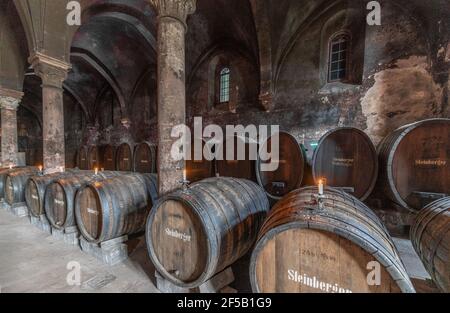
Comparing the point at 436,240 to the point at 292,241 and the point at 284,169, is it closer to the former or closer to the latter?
the point at 292,241

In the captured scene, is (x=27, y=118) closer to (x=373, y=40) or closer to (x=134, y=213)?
(x=134, y=213)

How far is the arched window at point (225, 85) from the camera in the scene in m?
Result: 7.82

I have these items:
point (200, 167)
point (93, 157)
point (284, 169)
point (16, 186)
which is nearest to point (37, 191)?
point (16, 186)

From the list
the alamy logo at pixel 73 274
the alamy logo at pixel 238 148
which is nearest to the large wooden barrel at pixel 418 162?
the alamy logo at pixel 238 148

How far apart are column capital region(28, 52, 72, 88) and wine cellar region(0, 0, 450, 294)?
45mm

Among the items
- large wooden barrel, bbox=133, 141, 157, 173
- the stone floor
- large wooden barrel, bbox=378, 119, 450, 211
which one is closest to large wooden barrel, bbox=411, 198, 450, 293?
the stone floor

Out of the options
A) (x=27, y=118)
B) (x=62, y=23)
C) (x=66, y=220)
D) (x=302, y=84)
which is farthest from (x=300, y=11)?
(x=27, y=118)

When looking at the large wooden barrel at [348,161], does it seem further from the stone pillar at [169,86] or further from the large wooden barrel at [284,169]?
the stone pillar at [169,86]

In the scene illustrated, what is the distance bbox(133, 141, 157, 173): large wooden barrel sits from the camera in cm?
741

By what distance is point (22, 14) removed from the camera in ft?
18.7

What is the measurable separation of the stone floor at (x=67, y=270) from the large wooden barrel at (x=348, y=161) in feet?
4.37

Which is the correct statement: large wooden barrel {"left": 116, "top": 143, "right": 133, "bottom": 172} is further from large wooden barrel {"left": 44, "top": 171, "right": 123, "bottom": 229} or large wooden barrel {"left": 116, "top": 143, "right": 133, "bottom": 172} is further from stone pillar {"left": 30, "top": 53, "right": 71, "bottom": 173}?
large wooden barrel {"left": 44, "top": 171, "right": 123, "bottom": 229}

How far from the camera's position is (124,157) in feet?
28.3

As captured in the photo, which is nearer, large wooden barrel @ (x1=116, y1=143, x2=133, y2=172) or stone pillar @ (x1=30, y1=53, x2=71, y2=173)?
stone pillar @ (x1=30, y1=53, x2=71, y2=173)
